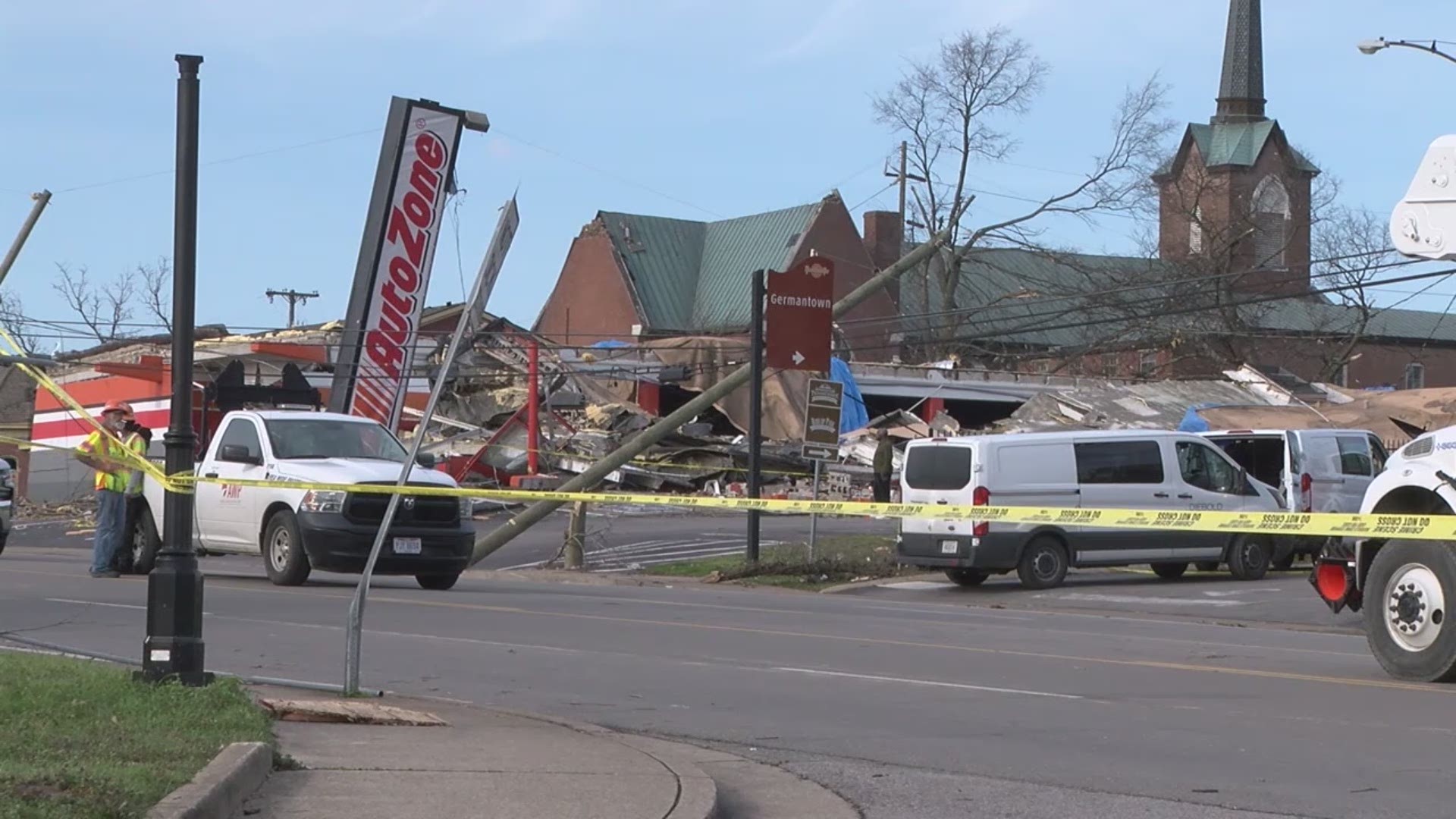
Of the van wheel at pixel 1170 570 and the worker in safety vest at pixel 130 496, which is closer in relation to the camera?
the worker in safety vest at pixel 130 496

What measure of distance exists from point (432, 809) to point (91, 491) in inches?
1783

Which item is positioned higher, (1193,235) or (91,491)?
(1193,235)

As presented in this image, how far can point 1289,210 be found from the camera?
83438mm

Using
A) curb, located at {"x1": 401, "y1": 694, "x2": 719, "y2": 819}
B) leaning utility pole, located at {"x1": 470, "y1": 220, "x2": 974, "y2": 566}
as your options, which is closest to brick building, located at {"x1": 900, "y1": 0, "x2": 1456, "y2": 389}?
leaning utility pole, located at {"x1": 470, "y1": 220, "x2": 974, "y2": 566}

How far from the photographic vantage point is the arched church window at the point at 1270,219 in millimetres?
76250

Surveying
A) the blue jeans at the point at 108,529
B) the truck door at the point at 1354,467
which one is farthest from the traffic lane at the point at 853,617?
the truck door at the point at 1354,467

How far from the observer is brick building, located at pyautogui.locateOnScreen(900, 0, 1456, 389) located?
6181cm

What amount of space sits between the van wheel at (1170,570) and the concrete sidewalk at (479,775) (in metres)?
17.1

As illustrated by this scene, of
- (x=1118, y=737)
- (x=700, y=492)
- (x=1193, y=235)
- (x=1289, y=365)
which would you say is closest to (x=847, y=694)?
(x=1118, y=737)

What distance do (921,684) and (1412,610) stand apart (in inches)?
124

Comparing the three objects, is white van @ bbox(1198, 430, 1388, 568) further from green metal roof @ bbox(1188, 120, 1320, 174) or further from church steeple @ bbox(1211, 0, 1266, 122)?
church steeple @ bbox(1211, 0, 1266, 122)

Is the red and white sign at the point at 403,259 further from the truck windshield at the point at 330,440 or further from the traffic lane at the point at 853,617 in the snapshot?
the truck windshield at the point at 330,440

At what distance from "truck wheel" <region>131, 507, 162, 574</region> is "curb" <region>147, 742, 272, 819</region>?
47.9ft

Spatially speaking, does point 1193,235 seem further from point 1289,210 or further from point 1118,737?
point 1118,737
